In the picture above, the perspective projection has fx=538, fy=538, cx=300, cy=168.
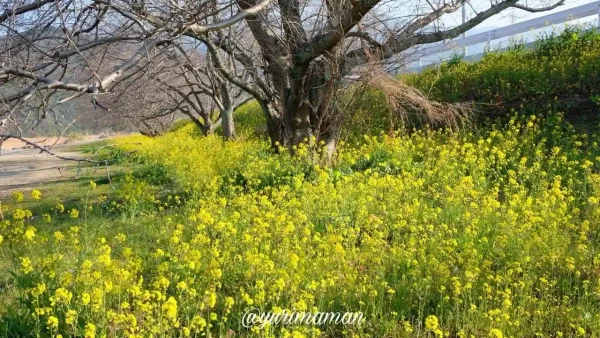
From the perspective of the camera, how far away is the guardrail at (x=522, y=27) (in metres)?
10.9

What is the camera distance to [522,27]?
40.0ft

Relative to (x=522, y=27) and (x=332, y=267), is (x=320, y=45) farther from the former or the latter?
(x=522, y=27)

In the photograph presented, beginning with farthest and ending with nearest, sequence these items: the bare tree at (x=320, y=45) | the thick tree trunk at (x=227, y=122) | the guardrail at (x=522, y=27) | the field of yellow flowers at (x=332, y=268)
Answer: the thick tree trunk at (x=227, y=122) < the guardrail at (x=522, y=27) < the bare tree at (x=320, y=45) < the field of yellow flowers at (x=332, y=268)

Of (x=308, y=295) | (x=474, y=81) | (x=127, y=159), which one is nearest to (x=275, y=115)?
(x=474, y=81)

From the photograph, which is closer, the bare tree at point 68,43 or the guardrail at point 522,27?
the bare tree at point 68,43


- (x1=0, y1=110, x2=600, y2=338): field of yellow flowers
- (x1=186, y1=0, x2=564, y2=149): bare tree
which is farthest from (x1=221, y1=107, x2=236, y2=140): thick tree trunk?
(x1=0, y1=110, x2=600, y2=338): field of yellow flowers

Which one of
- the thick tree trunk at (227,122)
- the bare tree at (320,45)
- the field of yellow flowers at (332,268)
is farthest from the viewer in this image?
the thick tree trunk at (227,122)

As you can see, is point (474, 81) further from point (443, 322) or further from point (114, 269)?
point (114, 269)

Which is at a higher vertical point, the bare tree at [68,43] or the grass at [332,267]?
the bare tree at [68,43]

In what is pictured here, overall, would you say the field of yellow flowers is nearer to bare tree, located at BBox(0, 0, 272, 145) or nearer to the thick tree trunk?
bare tree, located at BBox(0, 0, 272, 145)

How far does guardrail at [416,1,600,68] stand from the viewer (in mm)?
10891

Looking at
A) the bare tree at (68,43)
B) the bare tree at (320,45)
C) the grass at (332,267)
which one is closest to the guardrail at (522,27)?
the bare tree at (320,45)

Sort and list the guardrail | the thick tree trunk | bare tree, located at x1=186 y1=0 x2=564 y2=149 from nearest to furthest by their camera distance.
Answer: bare tree, located at x1=186 y1=0 x2=564 y2=149, the guardrail, the thick tree trunk

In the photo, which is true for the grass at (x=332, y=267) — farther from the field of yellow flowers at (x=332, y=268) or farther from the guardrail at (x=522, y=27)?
the guardrail at (x=522, y=27)
